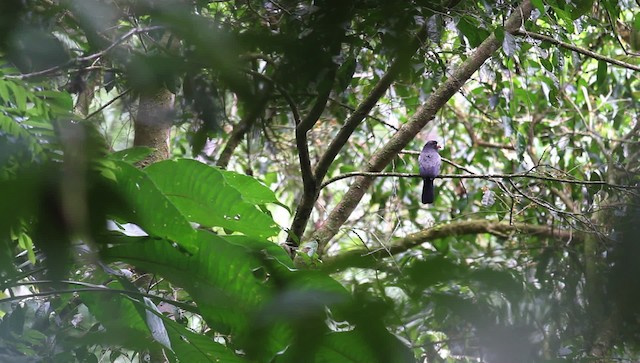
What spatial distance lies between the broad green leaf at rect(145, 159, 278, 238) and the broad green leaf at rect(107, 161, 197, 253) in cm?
26

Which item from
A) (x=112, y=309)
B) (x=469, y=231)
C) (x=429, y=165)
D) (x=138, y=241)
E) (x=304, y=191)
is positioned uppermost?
(x=429, y=165)

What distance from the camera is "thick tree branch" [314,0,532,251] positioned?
2.04m

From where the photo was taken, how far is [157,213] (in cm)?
70

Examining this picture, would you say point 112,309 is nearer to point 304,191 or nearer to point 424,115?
point 304,191

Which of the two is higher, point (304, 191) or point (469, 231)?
point (469, 231)

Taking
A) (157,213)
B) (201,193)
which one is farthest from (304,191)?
(157,213)

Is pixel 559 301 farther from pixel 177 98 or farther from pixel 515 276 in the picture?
pixel 177 98

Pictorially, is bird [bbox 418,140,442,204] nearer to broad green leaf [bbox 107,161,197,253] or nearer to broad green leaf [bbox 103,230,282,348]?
broad green leaf [bbox 103,230,282,348]

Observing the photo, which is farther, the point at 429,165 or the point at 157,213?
the point at 429,165

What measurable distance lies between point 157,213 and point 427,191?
236 cm

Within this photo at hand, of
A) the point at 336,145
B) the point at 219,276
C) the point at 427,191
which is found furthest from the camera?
the point at 427,191

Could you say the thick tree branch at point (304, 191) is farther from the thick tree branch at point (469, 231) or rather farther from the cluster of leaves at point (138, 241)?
the cluster of leaves at point (138, 241)

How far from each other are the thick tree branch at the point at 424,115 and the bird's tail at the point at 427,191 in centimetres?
68

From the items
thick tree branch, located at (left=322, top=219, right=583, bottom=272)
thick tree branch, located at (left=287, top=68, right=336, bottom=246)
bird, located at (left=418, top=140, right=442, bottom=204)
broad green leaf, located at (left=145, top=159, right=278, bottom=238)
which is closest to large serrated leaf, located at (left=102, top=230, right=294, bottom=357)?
broad green leaf, located at (left=145, top=159, right=278, bottom=238)
